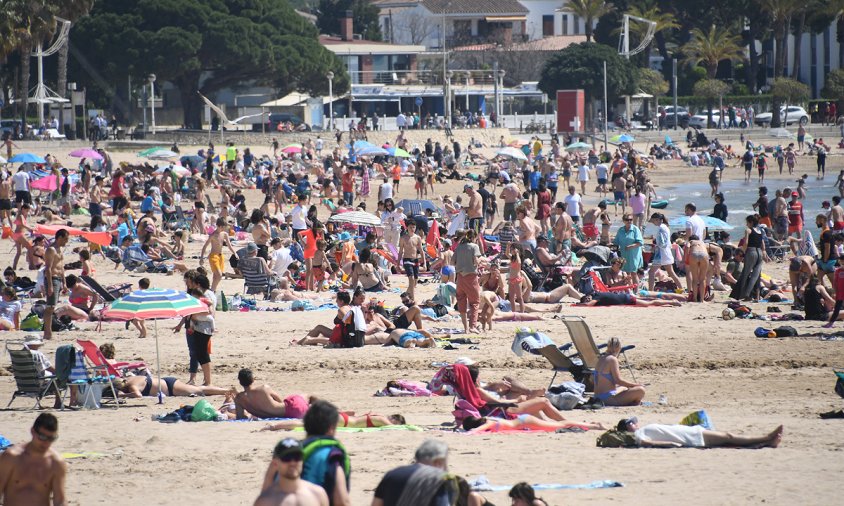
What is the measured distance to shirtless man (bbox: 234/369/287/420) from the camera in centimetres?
962

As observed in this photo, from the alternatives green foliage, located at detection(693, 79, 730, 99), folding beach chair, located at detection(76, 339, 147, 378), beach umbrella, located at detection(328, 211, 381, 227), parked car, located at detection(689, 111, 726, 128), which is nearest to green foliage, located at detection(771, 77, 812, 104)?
green foliage, located at detection(693, 79, 730, 99)

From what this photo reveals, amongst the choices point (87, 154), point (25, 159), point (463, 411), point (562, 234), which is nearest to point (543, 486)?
point (463, 411)

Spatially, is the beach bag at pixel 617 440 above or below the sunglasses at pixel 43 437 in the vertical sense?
below

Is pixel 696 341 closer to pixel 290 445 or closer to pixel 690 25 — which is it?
pixel 290 445

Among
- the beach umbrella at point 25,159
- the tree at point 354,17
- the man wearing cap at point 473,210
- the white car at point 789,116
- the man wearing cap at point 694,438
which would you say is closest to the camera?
the man wearing cap at point 694,438

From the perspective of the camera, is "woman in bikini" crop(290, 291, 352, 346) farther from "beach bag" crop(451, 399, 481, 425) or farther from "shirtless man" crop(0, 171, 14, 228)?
"shirtless man" crop(0, 171, 14, 228)

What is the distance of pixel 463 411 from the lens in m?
9.33

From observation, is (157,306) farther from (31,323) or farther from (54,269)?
(54,269)

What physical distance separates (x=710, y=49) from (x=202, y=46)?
91.8 ft

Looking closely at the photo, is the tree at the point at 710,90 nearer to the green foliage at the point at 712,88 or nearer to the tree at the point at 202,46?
the green foliage at the point at 712,88

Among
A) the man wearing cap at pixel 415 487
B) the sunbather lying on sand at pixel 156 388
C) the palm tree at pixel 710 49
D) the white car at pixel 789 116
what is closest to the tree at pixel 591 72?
the palm tree at pixel 710 49

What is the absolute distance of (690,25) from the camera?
226ft

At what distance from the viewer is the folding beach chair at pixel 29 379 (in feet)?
33.1

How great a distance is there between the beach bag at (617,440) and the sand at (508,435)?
9 cm
